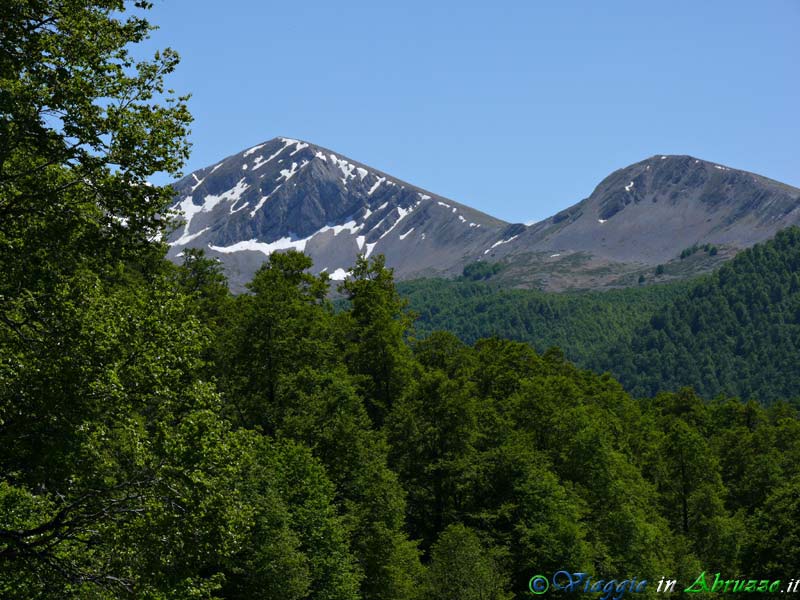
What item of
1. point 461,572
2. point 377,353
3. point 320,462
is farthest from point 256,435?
point 377,353

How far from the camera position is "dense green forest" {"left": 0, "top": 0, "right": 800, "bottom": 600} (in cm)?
1634

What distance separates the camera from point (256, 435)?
39.3 meters

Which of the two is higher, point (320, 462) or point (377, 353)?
point (377, 353)

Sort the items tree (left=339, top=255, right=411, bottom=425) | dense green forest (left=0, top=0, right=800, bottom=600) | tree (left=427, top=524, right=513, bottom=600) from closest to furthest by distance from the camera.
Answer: dense green forest (left=0, top=0, right=800, bottom=600) → tree (left=427, top=524, right=513, bottom=600) → tree (left=339, top=255, right=411, bottom=425)

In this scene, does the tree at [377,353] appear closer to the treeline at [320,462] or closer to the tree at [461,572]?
the treeline at [320,462]

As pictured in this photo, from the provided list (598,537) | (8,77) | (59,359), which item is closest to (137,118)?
(8,77)

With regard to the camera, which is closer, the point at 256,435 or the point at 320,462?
the point at 256,435

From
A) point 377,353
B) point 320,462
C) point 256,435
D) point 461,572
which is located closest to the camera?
point 256,435

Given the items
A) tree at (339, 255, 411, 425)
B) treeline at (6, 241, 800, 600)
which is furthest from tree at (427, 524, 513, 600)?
tree at (339, 255, 411, 425)

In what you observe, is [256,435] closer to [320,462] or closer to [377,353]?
[320,462]

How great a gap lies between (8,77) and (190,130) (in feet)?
11.9

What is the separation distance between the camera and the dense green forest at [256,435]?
53.6 ft

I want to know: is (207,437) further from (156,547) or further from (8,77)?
(8,77)

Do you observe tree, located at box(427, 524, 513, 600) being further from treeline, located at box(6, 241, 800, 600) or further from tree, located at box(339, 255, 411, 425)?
tree, located at box(339, 255, 411, 425)
